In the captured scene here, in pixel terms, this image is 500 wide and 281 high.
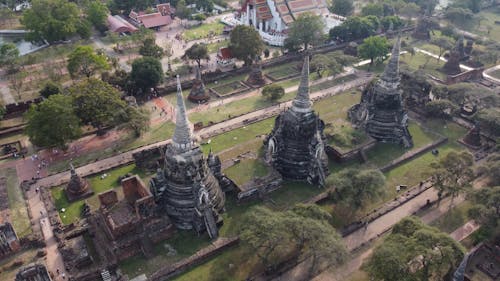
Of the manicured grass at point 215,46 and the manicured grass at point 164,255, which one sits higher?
the manicured grass at point 215,46

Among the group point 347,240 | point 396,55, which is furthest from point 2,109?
point 396,55

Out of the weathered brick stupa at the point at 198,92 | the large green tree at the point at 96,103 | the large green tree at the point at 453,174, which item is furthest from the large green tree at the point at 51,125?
the large green tree at the point at 453,174

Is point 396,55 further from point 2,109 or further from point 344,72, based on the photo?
point 2,109

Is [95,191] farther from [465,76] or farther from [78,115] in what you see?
[465,76]

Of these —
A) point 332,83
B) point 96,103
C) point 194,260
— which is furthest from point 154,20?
point 194,260

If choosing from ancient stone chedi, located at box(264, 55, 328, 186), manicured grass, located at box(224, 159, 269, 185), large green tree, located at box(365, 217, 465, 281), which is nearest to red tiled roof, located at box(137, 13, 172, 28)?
ancient stone chedi, located at box(264, 55, 328, 186)

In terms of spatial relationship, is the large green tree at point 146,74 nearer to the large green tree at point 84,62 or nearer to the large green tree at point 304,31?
the large green tree at point 84,62
